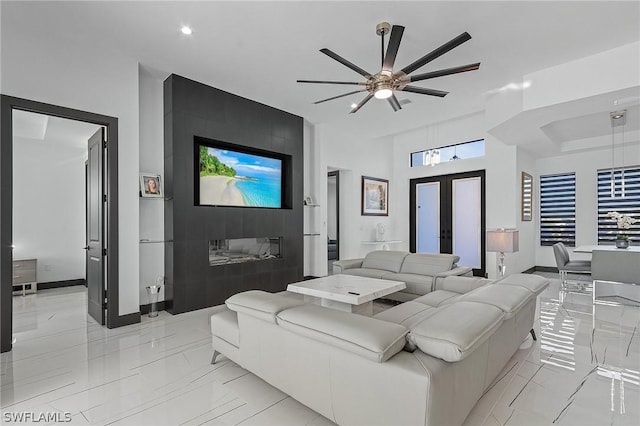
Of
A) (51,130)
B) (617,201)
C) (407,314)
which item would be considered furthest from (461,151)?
(51,130)

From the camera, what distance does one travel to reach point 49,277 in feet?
20.2

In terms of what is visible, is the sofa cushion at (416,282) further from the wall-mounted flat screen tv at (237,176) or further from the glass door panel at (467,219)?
the glass door panel at (467,219)

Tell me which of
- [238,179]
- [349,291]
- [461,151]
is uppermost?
[461,151]

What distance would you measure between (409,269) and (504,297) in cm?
258

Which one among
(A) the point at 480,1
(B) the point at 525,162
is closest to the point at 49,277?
(A) the point at 480,1

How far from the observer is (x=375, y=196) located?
7965 millimetres

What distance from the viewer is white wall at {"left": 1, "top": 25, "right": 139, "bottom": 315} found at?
10.6 ft

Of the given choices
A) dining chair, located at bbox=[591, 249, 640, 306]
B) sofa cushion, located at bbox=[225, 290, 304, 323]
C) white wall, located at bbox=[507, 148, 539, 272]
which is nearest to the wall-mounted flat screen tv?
sofa cushion, located at bbox=[225, 290, 304, 323]

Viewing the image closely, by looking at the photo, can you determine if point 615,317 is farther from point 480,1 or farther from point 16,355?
point 16,355

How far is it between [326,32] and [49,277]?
22.2ft

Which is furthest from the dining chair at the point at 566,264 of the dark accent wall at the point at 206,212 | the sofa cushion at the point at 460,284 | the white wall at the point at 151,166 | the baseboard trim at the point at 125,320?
the baseboard trim at the point at 125,320

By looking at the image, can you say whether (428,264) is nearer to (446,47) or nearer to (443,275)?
(443,275)

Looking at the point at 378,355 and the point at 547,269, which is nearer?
the point at 378,355

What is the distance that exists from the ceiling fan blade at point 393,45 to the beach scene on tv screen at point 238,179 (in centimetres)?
296
